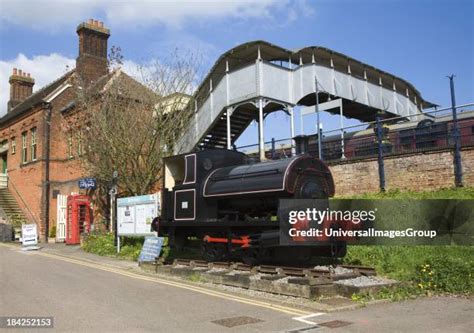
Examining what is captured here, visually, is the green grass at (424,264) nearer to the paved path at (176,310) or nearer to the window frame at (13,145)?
the paved path at (176,310)

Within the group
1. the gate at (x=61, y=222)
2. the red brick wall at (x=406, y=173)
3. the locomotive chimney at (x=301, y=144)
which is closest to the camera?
the locomotive chimney at (x=301, y=144)

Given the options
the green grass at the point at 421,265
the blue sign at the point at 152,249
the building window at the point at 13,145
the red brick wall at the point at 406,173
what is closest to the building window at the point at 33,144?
the building window at the point at 13,145

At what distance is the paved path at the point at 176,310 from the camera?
6.88 meters

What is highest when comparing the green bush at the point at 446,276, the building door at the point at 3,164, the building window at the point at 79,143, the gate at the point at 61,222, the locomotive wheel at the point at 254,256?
the building door at the point at 3,164

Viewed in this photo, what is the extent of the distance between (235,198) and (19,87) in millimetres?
33608

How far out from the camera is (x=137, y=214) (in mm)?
16891

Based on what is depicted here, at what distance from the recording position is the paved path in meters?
6.88

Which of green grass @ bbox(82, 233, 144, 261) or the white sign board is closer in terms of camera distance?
green grass @ bbox(82, 233, 144, 261)

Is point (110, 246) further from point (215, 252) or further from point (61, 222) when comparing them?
point (215, 252)

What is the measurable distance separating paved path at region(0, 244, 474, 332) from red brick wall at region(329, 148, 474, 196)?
633 centimetres

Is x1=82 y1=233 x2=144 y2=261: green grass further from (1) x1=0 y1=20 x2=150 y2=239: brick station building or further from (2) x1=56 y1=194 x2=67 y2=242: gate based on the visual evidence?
(1) x1=0 y1=20 x2=150 y2=239: brick station building

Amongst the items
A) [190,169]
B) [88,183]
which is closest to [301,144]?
[190,169]

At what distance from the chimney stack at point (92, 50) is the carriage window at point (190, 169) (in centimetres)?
1747

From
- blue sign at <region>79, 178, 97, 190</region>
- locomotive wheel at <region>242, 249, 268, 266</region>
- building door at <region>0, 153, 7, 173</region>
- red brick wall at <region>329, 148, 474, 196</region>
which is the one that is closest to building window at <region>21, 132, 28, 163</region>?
building door at <region>0, 153, 7, 173</region>
